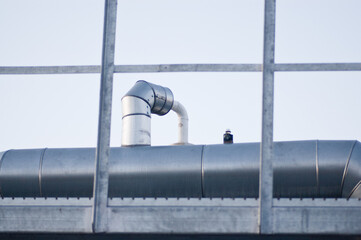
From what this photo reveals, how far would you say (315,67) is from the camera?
6.55 m

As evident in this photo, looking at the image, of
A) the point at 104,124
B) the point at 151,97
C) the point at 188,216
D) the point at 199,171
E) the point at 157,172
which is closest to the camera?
the point at 188,216

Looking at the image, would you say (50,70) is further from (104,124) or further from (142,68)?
(142,68)

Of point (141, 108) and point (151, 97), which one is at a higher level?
point (151, 97)

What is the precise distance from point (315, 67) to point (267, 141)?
1.13 m

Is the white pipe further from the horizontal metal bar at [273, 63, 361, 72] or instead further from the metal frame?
the horizontal metal bar at [273, 63, 361, 72]

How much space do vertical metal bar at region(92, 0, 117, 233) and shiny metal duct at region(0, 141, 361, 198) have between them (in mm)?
2572

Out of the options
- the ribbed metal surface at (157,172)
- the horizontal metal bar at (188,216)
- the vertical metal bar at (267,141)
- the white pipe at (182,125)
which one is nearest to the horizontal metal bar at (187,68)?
the vertical metal bar at (267,141)

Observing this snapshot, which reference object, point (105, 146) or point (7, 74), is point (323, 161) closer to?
point (105, 146)

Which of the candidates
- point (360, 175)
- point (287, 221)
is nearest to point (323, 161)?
point (360, 175)

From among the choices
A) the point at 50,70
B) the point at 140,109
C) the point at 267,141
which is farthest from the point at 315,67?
the point at 140,109

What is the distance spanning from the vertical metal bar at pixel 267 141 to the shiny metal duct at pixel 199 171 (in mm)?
2502

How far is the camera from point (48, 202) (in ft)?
23.4

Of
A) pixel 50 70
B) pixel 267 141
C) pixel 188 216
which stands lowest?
pixel 188 216

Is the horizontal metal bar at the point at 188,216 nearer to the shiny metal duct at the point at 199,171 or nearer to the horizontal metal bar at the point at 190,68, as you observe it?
the horizontal metal bar at the point at 190,68
